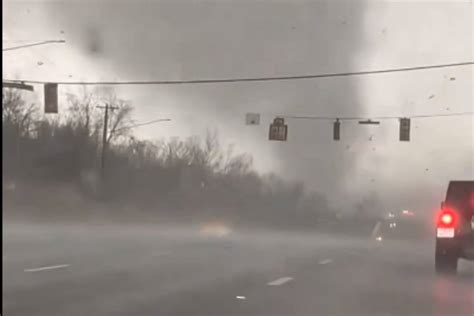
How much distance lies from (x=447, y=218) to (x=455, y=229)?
0.88 feet

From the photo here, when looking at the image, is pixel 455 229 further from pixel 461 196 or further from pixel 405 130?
pixel 405 130

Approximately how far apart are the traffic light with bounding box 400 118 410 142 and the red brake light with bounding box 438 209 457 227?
618 inches

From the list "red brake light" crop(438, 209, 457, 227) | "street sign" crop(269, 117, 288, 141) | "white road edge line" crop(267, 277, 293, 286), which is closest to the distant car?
"red brake light" crop(438, 209, 457, 227)

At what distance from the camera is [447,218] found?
14992 millimetres

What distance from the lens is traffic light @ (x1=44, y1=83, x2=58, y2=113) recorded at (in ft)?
87.6

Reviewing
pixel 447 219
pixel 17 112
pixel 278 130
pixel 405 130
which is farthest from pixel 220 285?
pixel 17 112


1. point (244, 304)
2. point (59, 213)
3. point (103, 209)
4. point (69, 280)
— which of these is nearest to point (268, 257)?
point (69, 280)

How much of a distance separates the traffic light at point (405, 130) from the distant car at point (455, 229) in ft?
49.5

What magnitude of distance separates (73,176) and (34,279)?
43.4 metres

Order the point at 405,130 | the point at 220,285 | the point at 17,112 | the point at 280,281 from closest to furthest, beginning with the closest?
the point at 220,285
the point at 280,281
the point at 405,130
the point at 17,112

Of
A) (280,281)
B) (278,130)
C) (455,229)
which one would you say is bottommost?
(280,281)

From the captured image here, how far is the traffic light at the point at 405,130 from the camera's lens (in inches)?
1201

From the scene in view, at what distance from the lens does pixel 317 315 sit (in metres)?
9.39

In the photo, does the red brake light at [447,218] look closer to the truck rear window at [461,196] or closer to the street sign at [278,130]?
the truck rear window at [461,196]
